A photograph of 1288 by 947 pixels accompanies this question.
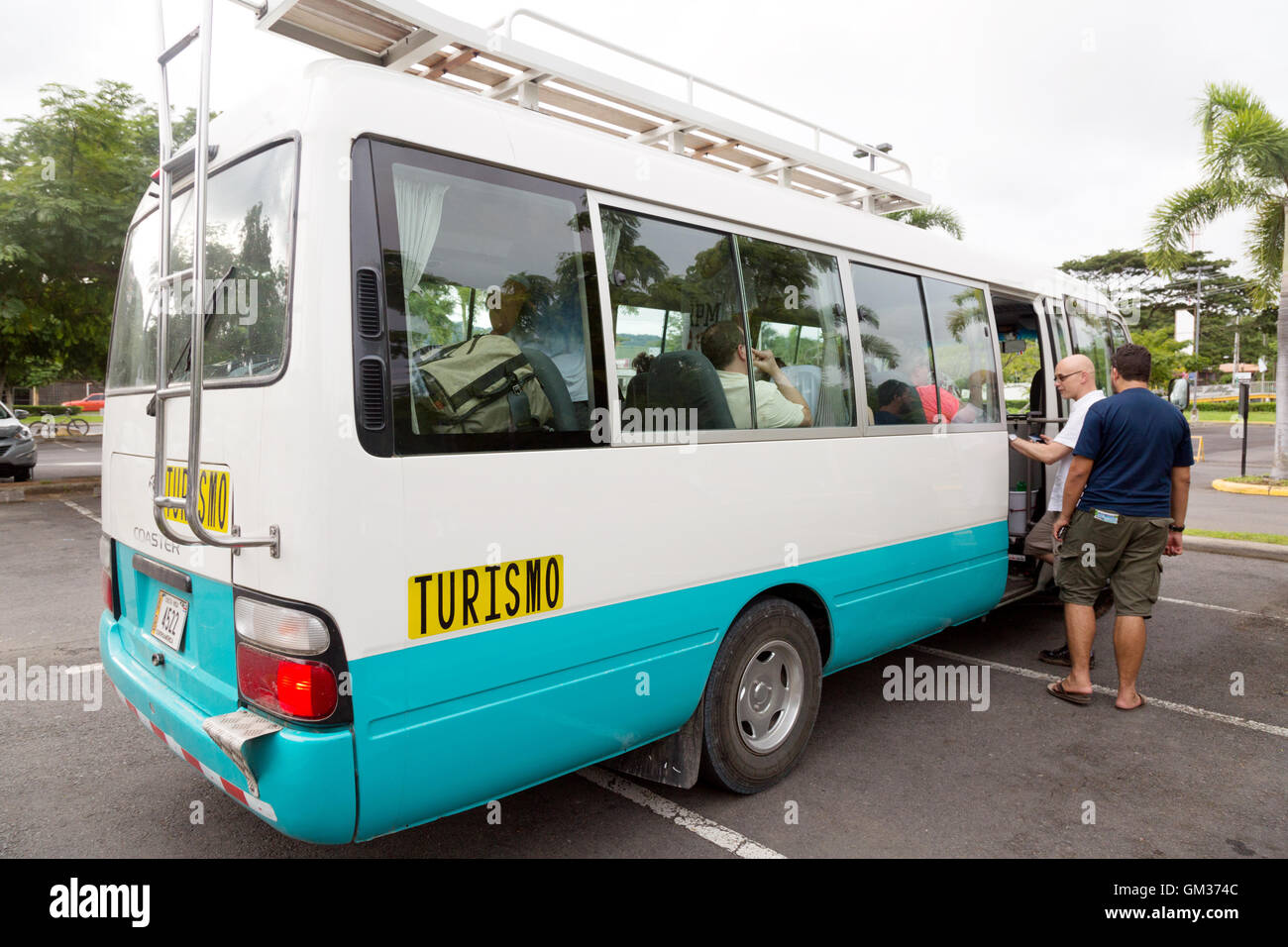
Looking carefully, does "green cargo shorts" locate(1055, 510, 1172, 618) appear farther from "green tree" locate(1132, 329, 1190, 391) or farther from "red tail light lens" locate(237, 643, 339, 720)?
"green tree" locate(1132, 329, 1190, 391)

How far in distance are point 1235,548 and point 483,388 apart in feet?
31.1

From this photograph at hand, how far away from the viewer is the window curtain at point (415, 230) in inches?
96.0

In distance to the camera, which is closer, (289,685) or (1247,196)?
(289,685)

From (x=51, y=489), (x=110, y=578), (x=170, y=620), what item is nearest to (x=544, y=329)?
(x=170, y=620)

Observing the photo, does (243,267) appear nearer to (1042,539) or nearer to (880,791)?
(880,791)

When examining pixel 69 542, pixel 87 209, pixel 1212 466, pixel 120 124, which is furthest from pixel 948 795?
pixel 1212 466

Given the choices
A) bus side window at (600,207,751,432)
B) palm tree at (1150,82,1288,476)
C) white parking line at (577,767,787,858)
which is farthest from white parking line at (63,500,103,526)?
palm tree at (1150,82,1288,476)

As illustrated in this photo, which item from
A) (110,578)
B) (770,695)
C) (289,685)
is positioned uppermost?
(110,578)

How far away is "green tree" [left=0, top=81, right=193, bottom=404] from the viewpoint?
1242 centimetres

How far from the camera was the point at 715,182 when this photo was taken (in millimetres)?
3477

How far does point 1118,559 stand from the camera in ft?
15.3

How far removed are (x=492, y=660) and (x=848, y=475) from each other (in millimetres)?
2078

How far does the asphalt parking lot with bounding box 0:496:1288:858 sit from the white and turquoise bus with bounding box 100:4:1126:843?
30cm
